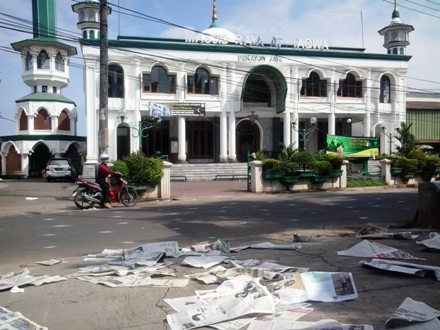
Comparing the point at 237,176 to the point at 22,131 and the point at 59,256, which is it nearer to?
the point at 22,131

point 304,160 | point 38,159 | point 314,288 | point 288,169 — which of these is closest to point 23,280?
point 314,288

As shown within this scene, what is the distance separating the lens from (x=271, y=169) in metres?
19.1

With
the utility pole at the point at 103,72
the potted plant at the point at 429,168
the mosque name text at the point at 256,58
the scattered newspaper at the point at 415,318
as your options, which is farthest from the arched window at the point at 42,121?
the scattered newspaper at the point at 415,318

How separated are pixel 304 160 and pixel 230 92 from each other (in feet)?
47.5

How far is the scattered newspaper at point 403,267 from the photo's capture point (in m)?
5.12

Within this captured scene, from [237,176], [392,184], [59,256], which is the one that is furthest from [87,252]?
[237,176]

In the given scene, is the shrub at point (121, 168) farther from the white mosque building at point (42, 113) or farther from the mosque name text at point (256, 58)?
the white mosque building at point (42, 113)

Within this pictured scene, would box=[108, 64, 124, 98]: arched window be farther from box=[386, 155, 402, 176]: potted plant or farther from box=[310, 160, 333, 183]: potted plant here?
box=[386, 155, 402, 176]: potted plant

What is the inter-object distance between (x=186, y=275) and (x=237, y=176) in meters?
23.0

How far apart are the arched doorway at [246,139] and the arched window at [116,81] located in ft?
33.1

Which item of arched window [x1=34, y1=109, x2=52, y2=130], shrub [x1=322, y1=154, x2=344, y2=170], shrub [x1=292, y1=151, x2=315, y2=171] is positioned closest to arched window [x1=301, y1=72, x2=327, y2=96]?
shrub [x1=322, y1=154, x2=344, y2=170]

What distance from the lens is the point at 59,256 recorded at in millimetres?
7262

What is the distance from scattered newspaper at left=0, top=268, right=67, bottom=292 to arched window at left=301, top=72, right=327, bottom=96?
31.5 m

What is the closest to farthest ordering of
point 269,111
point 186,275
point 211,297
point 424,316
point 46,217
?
1. point 424,316
2. point 211,297
3. point 186,275
4. point 46,217
5. point 269,111
